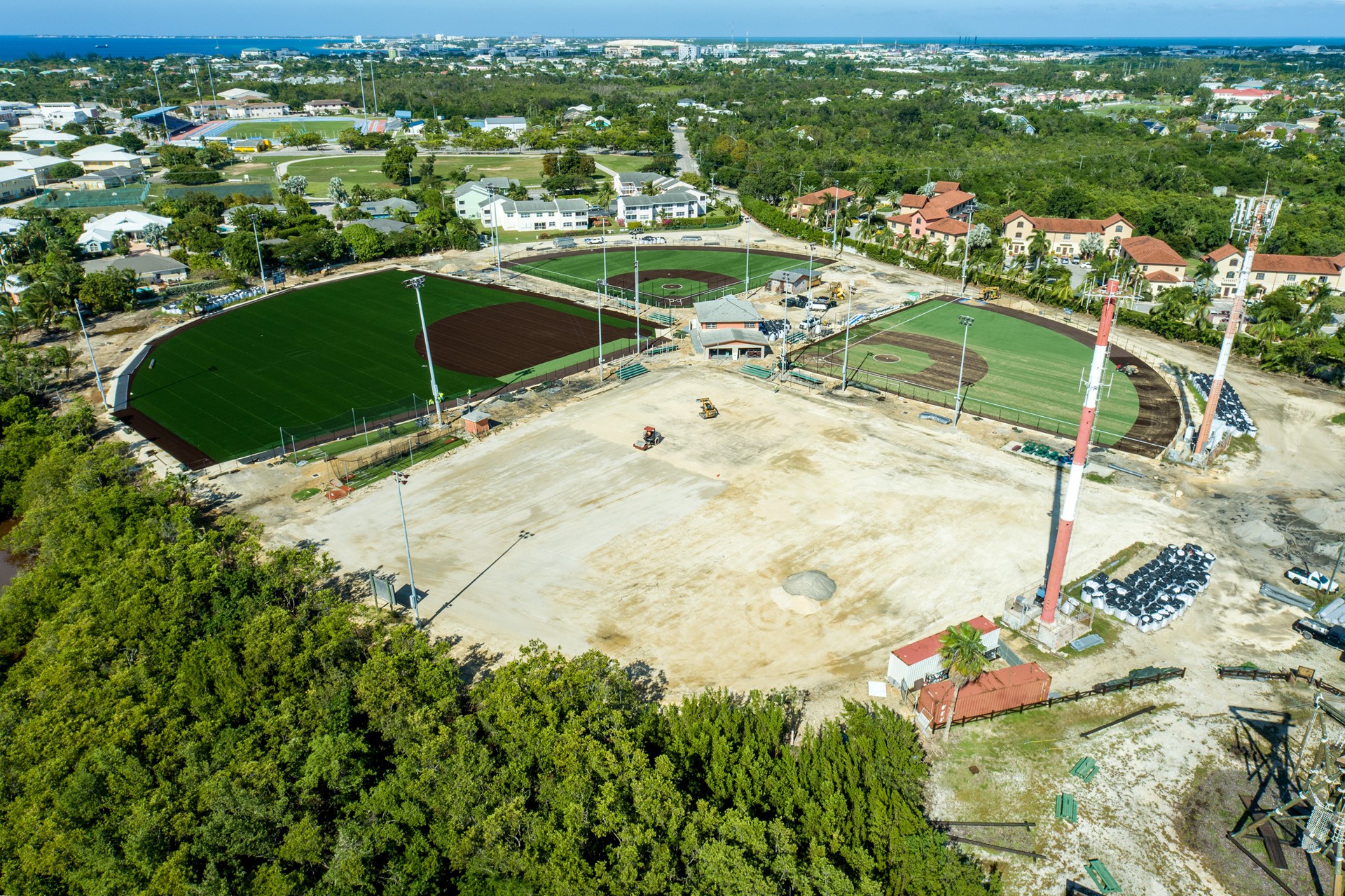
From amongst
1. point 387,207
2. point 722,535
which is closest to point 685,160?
point 387,207

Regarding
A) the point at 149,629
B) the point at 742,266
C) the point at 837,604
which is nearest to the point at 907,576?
the point at 837,604

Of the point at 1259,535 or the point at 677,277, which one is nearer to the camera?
the point at 1259,535

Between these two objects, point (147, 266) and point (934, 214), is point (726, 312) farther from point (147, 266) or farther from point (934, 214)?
point (147, 266)

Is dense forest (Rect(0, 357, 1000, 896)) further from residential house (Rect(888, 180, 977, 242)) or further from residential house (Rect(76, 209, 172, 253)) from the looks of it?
residential house (Rect(888, 180, 977, 242))

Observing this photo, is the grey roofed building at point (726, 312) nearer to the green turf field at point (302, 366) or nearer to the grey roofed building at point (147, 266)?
the green turf field at point (302, 366)

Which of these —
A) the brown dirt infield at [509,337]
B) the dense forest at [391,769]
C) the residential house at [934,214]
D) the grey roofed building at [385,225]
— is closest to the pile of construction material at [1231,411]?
the dense forest at [391,769]

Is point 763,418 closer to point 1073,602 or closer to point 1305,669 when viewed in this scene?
point 1073,602

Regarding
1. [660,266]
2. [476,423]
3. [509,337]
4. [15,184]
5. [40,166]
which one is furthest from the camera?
[40,166]
